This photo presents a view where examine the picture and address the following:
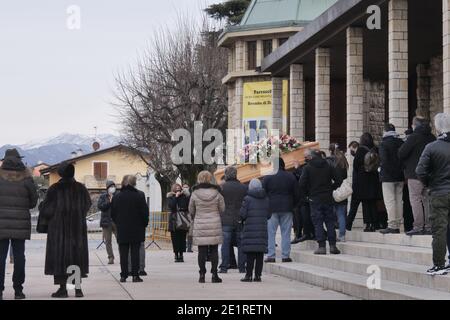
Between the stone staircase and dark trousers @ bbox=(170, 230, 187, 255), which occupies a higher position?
the stone staircase

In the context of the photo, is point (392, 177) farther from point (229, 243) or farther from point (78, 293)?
point (78, 293)

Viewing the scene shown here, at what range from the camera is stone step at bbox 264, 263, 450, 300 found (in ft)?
39.2

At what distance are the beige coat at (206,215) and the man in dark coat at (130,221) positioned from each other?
105 cm

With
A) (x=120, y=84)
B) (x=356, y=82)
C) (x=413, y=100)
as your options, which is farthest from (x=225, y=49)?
(x=356, y=82)

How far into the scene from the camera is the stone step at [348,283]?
39.2 feet

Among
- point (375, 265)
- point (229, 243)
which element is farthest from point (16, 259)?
point (229, 243)

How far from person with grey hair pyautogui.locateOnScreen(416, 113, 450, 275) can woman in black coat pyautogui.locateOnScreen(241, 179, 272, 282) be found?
17.1 ft

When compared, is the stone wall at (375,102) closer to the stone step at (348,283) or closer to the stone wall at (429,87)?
the stone wall at (429,87)

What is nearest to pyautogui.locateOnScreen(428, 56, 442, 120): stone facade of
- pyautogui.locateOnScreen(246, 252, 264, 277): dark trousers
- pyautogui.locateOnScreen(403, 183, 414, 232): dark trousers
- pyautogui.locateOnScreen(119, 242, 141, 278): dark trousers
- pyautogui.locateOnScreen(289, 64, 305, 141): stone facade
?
pyautogui.locateOnScreen(289, 64, 305, 141): stone facade

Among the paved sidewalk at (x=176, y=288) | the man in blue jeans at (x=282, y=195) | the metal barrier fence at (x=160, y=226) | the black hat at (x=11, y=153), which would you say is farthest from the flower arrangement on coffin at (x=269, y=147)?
the metal barrier fence at (x=160, y=226)

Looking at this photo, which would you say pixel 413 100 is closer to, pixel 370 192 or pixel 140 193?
pixel 370 192

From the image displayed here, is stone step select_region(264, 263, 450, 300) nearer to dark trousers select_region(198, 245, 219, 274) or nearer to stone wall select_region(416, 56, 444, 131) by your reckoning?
dark trousers select_region(198, 245, 219, 274)

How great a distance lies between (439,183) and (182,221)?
1279 cm

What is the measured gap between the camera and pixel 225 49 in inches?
2159
